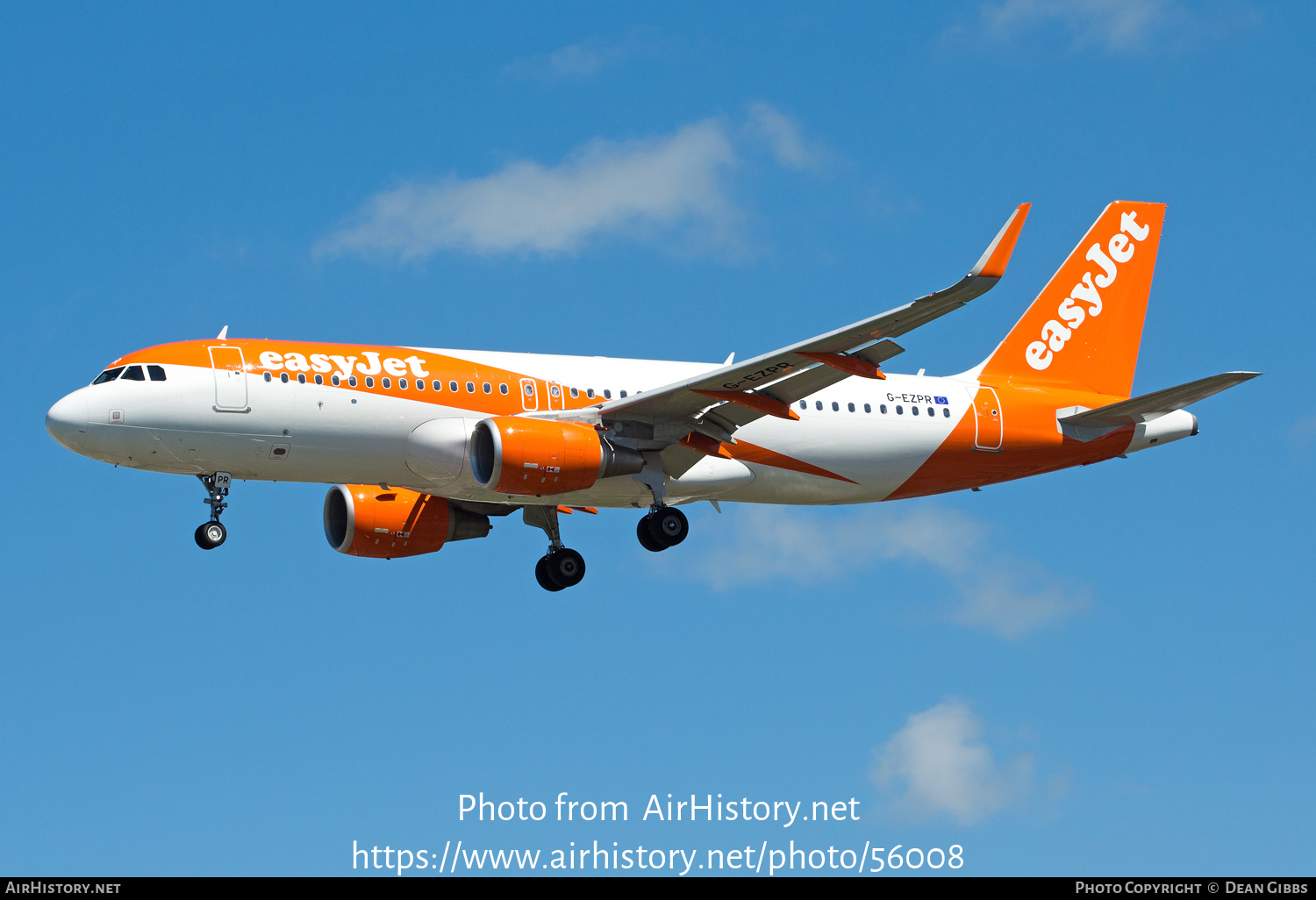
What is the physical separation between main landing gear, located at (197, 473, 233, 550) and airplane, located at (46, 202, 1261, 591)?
0.04 meters

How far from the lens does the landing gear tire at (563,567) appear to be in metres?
36.5

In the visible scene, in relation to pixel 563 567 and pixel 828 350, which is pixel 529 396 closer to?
pixel 563 567

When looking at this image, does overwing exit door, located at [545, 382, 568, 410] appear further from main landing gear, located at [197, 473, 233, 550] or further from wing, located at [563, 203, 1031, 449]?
main landing gear, located at [197, 473, 233, 550]

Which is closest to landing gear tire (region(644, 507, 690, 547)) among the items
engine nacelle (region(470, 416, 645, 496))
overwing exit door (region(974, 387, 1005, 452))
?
engine nacelle (region(470, 416, 645, 496))

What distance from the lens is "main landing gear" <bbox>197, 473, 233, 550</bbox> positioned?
31.2m

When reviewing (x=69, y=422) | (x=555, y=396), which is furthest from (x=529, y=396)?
(x=69, y=422)

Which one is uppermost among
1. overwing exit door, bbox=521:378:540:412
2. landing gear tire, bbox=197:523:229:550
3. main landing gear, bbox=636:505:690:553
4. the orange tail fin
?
the orange tail fin

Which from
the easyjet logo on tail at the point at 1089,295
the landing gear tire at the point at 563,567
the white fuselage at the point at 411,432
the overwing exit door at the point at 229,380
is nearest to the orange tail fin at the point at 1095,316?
the easyjet logo on tail at the point at 1089,295

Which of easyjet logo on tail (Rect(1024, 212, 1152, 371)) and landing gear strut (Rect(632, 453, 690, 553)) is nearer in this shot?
landing gear strut (Rect(632, 453, 690, 553))

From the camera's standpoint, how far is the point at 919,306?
2684cm

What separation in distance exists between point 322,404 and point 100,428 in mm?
4054

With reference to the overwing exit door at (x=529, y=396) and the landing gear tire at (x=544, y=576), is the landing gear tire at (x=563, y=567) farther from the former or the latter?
the overwing exit door at (x=529, y=396)

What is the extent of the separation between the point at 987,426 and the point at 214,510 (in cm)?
1644
